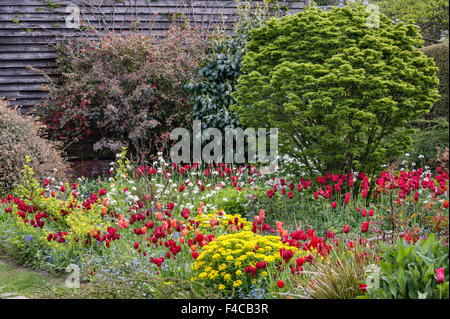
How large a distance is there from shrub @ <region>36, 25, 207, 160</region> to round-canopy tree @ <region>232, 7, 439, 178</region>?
323cm

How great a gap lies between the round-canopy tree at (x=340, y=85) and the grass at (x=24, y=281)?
3.11 metres

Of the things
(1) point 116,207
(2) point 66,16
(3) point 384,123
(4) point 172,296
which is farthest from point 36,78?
(4) point 172,296

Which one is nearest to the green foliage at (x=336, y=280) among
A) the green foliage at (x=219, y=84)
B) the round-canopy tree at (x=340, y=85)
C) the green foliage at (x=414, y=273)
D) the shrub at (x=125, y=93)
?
the green foliage at (x=414, y=273)

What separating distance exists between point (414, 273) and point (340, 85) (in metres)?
3.26

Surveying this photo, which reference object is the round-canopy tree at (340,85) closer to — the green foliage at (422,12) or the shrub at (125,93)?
the shrub at (125,93)

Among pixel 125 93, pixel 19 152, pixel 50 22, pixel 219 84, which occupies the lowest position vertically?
pixel 19 152

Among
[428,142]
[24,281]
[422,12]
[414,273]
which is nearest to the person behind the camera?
[414,273]

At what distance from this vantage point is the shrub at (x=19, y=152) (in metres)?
6.93

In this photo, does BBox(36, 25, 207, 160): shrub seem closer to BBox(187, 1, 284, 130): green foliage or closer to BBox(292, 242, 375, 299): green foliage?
BBox(187, 1, 284, 130): green foliage

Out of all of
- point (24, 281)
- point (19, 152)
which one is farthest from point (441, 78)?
point (24, 281)

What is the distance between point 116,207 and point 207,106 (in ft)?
11.2

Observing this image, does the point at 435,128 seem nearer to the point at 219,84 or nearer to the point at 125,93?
the point at 219,84

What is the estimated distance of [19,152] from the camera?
696cm

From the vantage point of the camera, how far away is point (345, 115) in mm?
5441
